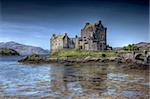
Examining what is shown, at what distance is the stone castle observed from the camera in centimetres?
9544

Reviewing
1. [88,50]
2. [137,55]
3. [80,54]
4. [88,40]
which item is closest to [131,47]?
[137,55]

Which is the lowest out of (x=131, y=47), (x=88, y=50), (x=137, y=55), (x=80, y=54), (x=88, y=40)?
(x=137, y=55)

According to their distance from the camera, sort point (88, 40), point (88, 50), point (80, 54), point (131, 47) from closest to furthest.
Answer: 1. point (80, 54)
2. point (131, 47)
3. point (88, 50)
4. point (88, 40)

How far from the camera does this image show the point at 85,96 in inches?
824

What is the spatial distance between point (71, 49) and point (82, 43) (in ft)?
15.0

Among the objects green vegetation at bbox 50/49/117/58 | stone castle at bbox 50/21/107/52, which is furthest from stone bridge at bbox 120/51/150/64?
stone castle at bbox 50/21/107/52

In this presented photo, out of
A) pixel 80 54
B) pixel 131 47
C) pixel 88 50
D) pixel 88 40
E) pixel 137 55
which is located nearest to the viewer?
pixel 137 55

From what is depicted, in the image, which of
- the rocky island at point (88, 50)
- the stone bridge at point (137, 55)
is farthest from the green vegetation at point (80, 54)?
the stone bridge at point (137, 55)

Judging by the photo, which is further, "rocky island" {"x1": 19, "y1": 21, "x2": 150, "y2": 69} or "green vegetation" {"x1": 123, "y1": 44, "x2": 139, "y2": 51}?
"green vegetation" {"x1": 123, "y1": 44, "x2": 139, "y2": 51}

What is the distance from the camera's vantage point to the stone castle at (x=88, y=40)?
95.4m

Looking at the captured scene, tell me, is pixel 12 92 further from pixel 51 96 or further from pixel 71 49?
pixel 71 49

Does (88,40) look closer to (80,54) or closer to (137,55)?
(80,54)

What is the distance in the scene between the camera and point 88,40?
313ft

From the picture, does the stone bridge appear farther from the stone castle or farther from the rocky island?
the stone castle
